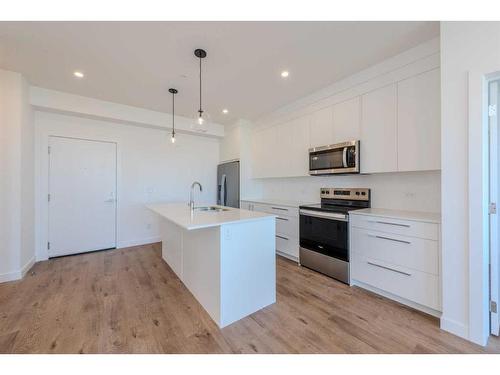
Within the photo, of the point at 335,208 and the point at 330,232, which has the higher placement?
the point at 335,208

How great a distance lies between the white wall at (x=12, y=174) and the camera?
2.67m

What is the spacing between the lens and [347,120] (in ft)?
9.38

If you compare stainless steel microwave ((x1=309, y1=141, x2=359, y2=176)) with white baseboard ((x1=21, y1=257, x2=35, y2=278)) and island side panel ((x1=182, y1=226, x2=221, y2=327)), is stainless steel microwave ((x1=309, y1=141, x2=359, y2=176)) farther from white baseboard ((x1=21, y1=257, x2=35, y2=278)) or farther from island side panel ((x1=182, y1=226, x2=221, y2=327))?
white baseboard ((x1=21, y1=257, x2=35, y2=278))

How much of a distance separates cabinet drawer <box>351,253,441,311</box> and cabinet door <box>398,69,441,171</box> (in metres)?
1.06

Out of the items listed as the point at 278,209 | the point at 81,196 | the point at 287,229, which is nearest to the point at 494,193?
the point at 287,229

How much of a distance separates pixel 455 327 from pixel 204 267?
2133 millimetres

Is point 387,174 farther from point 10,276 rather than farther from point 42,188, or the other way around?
point 42,188

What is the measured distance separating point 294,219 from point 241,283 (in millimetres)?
1551

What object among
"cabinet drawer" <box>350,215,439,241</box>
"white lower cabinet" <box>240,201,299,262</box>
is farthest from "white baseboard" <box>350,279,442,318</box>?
"white lower cabinet" <box>240,201,299,262</box>

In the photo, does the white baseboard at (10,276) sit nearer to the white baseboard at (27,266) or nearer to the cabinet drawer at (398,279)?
the white baseboard at (27,266)

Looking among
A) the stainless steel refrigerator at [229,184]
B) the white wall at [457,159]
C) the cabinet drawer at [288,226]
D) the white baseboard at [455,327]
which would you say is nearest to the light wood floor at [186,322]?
the white baseboard at [455,327]

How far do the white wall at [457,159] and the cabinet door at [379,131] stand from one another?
671 mm

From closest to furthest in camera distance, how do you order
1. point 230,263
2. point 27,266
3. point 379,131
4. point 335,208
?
1. point 230,263
2. point 379,131
3. point 335,208
4. point 27,266

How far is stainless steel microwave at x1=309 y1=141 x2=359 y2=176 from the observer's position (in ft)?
8.86
